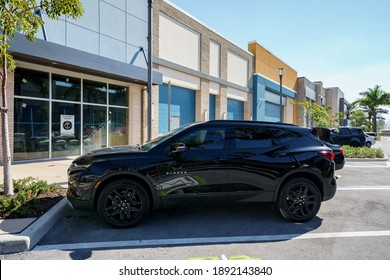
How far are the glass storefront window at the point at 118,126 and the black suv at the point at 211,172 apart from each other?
905cm

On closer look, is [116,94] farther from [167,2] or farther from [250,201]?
[250,201]

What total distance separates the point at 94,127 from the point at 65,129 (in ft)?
4.78

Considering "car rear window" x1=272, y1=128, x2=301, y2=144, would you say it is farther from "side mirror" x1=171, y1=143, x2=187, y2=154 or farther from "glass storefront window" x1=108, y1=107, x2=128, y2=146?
"glass storefront window" x1=108, y1=107, x2=128, y2=146

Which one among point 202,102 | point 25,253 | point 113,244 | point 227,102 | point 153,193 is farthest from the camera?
point 227,102

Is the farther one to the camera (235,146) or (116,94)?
(116,94)

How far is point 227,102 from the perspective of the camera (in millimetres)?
22203

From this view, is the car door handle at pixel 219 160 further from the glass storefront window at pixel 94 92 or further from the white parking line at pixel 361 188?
the glass storefront window at pixel 94 92

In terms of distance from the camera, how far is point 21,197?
4734mm

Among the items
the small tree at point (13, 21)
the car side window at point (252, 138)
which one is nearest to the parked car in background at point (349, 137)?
the car side window at point (252, 138)

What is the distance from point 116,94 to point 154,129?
271 centimetres

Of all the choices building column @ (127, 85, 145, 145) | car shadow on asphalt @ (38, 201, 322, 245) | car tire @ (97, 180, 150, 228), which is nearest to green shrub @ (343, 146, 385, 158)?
car shadow on asphalt @ (38, 201, 322, 245)

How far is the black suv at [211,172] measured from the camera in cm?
413

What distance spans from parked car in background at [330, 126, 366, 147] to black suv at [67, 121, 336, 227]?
55.1ft

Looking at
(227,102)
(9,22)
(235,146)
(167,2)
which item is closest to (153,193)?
(235,146)
